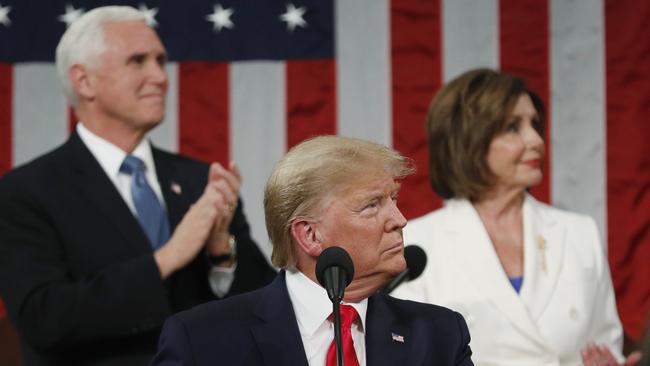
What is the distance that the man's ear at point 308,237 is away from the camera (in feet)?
7.48

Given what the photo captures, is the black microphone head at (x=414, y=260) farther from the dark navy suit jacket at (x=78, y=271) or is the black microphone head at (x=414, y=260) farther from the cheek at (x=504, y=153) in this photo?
the cheek at (x=504, y=153)

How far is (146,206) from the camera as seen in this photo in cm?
318

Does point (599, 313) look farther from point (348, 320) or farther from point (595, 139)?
point (348, 320)

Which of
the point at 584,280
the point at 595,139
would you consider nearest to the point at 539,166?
the point at 584,280

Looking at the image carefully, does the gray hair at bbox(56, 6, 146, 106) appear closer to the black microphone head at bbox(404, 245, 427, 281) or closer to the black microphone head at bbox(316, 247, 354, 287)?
the black microphone head at bbox(404, 245, 427, 281)

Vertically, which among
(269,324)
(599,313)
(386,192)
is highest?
(386,192)

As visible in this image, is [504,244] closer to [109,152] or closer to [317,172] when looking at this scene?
[109,152]

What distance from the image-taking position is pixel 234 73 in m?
4.37

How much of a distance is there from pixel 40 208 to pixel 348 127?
156cm

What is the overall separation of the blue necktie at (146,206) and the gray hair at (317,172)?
3.00ft

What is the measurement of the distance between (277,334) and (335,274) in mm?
281

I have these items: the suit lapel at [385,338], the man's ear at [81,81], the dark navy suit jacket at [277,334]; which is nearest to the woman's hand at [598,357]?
the dark navy suit jacket at [277,334]

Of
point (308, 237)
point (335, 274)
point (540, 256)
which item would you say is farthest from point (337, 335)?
point (540, 256)

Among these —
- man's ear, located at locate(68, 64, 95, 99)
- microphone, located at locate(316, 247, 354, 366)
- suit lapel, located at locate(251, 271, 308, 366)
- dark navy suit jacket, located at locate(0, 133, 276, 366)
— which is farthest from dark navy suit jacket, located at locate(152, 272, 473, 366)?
man's ear, located at locate(68, 64, 95, 99)
